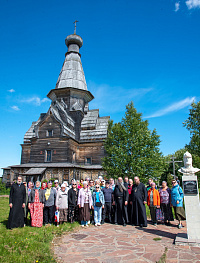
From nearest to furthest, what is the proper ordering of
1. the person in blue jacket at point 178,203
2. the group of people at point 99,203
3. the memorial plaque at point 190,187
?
the memorial plaque at point 190,187 < the person in blue jacket at point 178,203 < the group of people at point 99,203

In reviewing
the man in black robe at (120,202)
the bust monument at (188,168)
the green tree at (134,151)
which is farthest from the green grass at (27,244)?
the green tree at (134,151)

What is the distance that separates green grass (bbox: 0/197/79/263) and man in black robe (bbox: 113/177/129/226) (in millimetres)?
2240

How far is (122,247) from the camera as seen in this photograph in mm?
5660

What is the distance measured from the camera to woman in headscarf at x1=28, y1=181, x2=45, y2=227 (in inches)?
319

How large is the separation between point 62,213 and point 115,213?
8.00 feet

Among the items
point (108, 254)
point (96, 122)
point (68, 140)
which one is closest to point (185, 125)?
point (96, 122)

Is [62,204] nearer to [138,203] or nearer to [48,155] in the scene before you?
[138,203]

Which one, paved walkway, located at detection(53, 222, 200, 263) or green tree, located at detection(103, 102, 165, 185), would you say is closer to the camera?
paved walkway, located at detection(53, 222, 200, 263)

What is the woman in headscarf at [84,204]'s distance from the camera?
840 centimetres

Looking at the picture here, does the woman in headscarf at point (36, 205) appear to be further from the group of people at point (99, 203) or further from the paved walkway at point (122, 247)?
the paved walkway at point (122, 247)

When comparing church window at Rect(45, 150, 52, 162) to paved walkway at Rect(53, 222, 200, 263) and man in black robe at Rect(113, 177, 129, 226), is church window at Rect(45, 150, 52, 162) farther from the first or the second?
paved walkway at Rect(53, 222, 200, 263)

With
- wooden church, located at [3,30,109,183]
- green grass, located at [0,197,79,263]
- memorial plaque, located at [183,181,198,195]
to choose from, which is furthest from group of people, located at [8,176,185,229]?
wooden church, located at [3,30,109,183]

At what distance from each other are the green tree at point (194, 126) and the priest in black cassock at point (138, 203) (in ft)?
67.2

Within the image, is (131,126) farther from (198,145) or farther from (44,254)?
(44,254)
